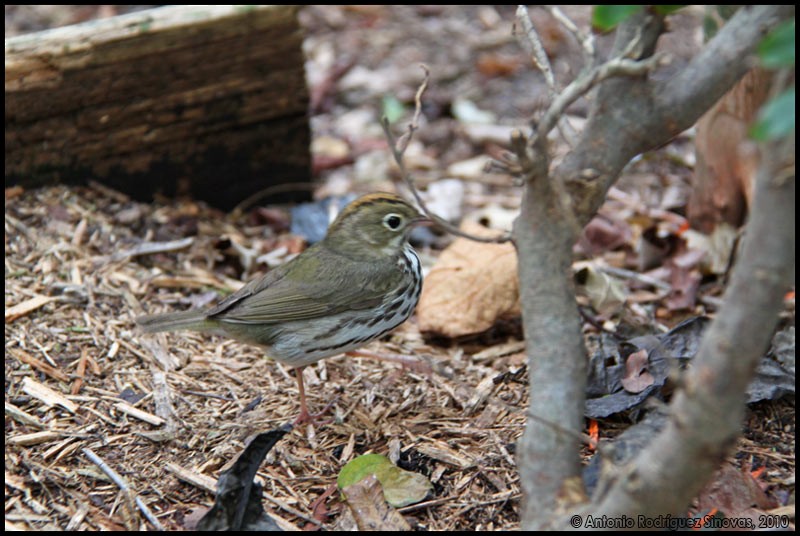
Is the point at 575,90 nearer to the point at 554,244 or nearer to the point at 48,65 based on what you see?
the point at 554,244

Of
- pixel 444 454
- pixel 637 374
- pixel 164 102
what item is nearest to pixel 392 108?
pixel 164 102

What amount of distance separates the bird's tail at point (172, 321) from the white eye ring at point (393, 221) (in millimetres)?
997

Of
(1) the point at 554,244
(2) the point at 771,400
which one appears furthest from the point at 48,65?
(2) the point at 771,400

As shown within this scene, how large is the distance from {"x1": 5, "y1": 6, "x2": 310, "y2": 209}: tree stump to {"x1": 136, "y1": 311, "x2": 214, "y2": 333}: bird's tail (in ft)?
5.95

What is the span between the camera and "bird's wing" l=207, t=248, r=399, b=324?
3.97 m

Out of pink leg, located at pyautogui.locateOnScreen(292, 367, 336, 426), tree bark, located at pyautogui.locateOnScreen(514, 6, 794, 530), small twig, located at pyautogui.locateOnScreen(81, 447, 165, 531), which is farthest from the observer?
pink leg, located at pyautogui.locateOnScreen(292, 367, 336, 426)

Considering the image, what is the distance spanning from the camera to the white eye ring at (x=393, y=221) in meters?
4.23

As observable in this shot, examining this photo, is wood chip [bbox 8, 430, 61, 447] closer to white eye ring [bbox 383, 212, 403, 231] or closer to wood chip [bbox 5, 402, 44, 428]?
wood chip [bbox 5, 402, 44, 428]

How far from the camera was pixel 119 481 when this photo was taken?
10.7ft

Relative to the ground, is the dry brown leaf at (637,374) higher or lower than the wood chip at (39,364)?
higher

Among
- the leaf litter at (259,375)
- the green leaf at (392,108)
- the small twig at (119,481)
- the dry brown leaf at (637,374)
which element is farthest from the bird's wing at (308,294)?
the green leaf at (392,108)

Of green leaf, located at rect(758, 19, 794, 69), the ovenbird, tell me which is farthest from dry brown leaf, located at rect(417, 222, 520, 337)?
green leaf, located at rect(758, 19, 794, 69)

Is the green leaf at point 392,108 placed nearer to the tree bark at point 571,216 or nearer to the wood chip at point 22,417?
the wood chip at point 22,417

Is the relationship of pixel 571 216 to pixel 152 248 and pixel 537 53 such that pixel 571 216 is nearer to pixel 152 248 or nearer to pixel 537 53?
pixel 537 53
